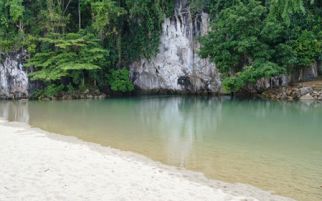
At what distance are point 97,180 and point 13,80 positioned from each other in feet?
90.1

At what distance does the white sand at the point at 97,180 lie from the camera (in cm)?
658

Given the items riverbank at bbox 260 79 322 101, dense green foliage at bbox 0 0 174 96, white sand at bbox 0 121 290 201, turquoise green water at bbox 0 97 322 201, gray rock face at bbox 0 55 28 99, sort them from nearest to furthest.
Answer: white sand at bbox 0 121 290 201
turquoise green water at bbox 0 97 322 201
riverbank at bbox 260 79 322 101
dense green foliage at bbox 0 0 174 96
gray rock face at bbox 0 55 28 99

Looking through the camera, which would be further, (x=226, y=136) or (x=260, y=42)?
(x=260, y=42)

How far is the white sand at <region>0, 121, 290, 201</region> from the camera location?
6.58m

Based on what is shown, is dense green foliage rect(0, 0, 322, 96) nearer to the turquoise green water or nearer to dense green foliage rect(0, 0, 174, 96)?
dense green foliage rect(0, 0, 174, 96)

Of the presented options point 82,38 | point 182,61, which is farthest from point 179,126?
point 82,38

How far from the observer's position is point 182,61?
3109cm

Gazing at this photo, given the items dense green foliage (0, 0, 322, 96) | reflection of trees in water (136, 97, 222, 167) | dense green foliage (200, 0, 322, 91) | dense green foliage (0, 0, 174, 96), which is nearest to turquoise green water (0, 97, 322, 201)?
reflection of trees in water (136, 97, 222, 167)

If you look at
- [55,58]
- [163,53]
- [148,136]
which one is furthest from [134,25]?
[148,136]

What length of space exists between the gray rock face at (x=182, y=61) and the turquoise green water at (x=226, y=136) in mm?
8564

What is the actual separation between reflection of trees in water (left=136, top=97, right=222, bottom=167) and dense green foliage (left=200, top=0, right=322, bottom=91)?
5.50 metres

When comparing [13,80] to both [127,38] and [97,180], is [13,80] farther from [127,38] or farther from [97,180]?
[97,180]

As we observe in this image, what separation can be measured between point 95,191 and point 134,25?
26556 millimetres

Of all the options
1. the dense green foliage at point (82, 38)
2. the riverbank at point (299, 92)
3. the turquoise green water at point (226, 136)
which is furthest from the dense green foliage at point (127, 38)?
the turquoise green water at point (226, 136)
